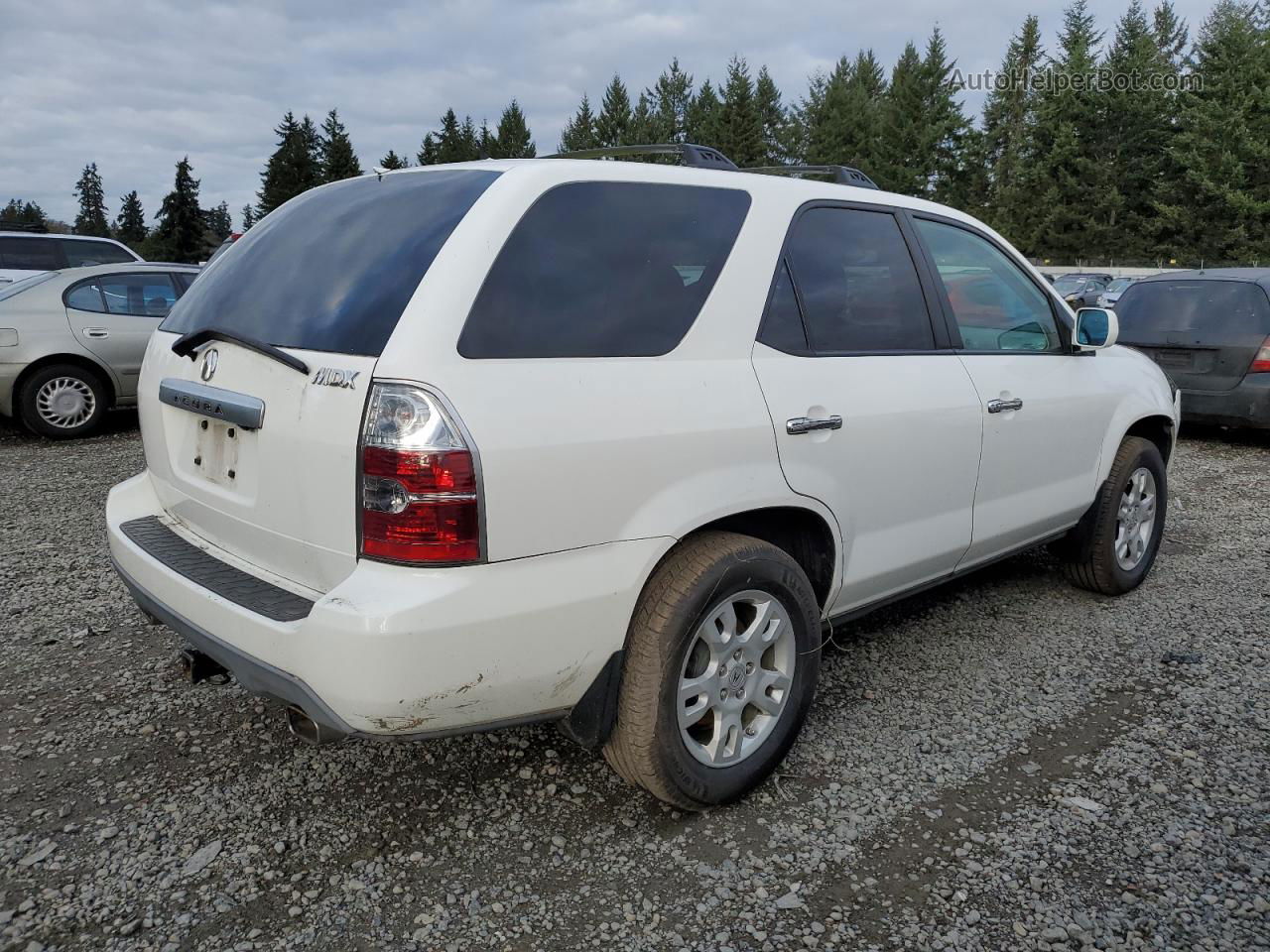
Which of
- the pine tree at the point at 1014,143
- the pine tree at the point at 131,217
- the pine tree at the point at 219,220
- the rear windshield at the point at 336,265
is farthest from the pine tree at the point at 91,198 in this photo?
the rear windshield at the point at 336,265

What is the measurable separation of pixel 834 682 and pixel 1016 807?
2.97ft

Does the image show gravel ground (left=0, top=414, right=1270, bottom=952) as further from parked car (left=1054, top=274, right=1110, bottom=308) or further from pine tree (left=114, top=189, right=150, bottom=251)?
pine tree (left=114, top=189, right=150, bottom=251)

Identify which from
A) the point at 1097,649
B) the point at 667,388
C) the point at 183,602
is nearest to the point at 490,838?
the point at 183,602

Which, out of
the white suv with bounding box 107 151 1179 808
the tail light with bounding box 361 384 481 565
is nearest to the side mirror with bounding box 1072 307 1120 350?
the white suv with bounding box 107 151 1179 808

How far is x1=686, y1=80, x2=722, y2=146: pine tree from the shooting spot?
72938 mm

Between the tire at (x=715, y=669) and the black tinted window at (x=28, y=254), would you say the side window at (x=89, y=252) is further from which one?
the tire at (x=715, y=669)

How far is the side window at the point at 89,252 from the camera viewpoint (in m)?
13.1

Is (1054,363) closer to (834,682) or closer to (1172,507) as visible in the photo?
(834,682)

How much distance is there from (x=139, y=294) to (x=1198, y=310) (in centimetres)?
962

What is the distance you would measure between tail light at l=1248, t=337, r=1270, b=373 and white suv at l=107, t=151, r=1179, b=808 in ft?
20.4

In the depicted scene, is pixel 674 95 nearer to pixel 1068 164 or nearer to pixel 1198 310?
pixel 1068 164

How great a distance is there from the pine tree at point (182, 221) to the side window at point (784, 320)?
2836 inches

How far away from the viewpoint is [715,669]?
260cm

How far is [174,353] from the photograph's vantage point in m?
2.67
